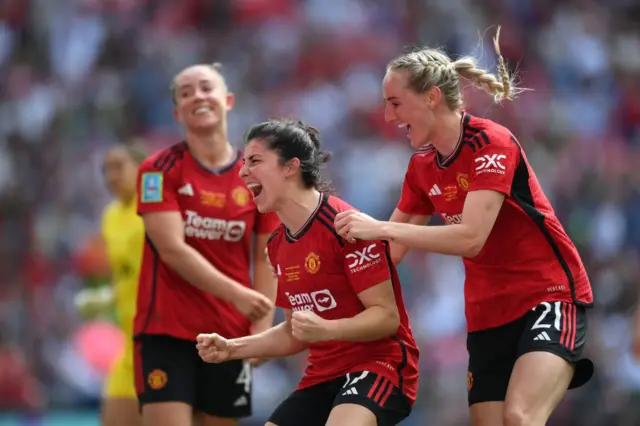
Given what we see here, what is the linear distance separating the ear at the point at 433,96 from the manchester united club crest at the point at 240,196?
5.37 ft

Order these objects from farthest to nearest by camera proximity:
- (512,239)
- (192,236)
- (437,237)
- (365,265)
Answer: (192,236), (512,239), (365,265), (437,237)

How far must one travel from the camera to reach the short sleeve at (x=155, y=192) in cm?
627

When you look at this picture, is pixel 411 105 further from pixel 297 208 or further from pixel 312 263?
pixel 312 263

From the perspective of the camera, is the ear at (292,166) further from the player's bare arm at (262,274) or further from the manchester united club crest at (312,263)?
the player's bare arm at (262,274)

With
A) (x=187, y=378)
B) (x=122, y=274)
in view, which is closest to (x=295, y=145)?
(x=187, y=378)

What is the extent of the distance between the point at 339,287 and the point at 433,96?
38.1 inches

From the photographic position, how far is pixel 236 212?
6.40 meters

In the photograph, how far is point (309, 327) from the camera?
476 centimetres

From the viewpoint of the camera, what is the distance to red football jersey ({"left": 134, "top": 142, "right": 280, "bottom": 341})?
6.31m

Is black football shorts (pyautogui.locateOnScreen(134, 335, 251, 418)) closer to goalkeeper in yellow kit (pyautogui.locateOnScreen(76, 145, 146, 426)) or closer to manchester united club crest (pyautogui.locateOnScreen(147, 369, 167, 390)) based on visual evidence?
manchester united club crest (pyautogui.locateOnScreen(147, 369, 167, 390))

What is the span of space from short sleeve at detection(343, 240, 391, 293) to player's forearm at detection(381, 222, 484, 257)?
0.19 m

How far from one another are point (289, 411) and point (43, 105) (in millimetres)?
9527

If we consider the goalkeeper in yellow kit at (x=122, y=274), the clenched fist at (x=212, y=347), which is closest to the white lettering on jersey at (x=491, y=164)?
the clenched fist at (x=212, y=347)

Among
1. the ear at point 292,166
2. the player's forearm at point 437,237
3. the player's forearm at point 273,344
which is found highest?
the ear at point 292,166
